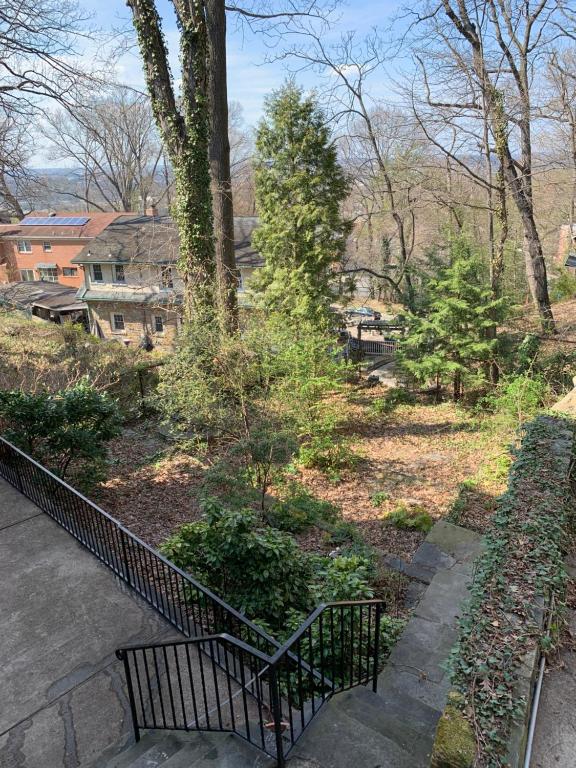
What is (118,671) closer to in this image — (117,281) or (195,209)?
(195,209)

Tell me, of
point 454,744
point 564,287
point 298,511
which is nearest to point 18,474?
point 298,511

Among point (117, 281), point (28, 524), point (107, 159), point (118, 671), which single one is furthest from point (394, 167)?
point (107, 159)

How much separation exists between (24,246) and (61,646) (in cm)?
4099

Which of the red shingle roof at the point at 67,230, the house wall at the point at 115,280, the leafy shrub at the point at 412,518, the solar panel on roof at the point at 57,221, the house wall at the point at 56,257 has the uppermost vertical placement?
the solar panel on roof at the point at 57,221

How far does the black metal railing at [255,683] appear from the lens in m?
3.56

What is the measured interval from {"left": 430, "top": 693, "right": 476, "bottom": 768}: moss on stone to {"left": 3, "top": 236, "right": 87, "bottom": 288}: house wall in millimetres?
39289

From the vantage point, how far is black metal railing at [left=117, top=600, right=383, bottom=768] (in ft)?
11.7

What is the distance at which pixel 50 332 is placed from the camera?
16.5 metres

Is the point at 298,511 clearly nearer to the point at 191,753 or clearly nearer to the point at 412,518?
the point at 412,518

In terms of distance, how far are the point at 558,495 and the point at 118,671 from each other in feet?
16.2

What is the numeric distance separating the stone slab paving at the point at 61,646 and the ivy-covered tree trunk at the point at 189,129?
20.2 ft

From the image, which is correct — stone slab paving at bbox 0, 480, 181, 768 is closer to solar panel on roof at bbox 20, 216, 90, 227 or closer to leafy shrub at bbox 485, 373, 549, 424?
leafy shrub at bbox 485, 373, 549, 424

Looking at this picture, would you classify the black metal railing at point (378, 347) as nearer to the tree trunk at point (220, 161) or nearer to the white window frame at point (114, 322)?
the tree trunk at point (220, 161)

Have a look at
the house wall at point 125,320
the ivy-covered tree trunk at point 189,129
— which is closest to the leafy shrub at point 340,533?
the ivy-covered tree trunk at point 189,129
